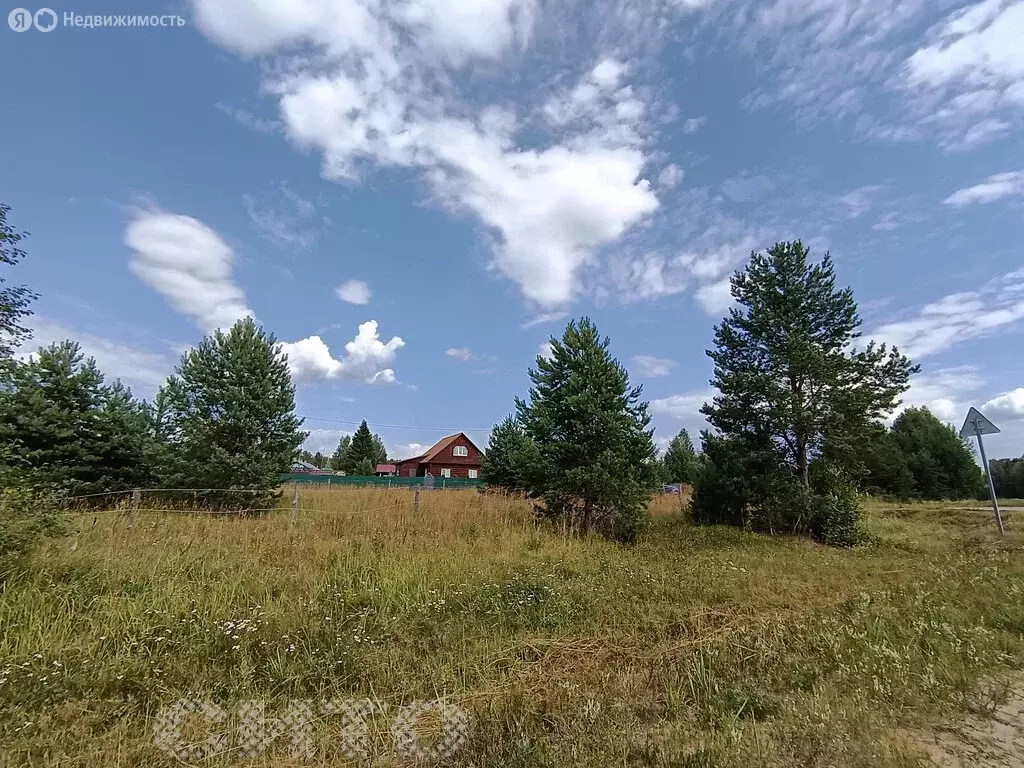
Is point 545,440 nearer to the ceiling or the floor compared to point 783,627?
nearer to the ceiling

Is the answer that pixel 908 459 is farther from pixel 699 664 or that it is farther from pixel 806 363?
pixel 699 664

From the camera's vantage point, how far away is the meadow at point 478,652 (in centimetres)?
276

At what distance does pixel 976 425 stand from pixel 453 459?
144 feet

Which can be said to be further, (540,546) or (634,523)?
(634,523)

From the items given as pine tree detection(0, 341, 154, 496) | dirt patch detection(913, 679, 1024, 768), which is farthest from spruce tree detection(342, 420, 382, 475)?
dirt patch detection(913, 679, 1024, 768)

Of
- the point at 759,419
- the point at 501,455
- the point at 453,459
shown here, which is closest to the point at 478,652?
the point at 759,419

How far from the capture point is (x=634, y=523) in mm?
11656

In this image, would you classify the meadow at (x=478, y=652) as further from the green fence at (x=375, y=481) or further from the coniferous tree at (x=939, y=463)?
the coniferous tree at (x=939, y=463)

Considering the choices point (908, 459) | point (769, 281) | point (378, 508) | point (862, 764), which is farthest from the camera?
point (908, 459)

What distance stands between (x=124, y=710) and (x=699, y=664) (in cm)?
390

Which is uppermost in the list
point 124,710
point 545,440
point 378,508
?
point 545,440

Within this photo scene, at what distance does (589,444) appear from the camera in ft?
39.0

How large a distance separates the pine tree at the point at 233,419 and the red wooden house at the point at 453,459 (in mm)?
34777

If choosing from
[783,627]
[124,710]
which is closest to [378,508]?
[124,710]
